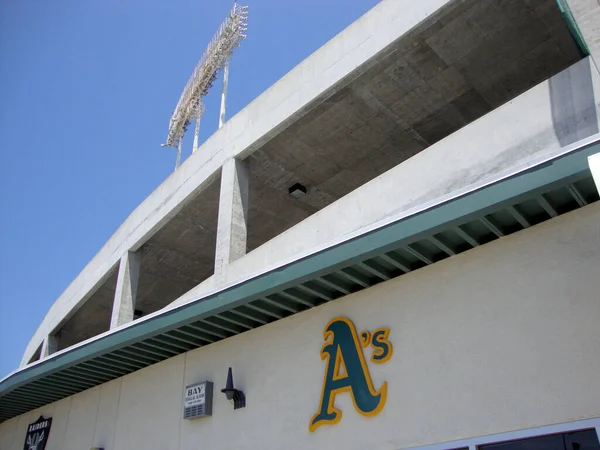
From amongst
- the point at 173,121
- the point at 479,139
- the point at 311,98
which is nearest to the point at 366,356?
the point at 479,139

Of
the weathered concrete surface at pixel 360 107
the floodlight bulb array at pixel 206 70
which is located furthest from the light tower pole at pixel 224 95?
the weathered concrete surface at pixel 360 107

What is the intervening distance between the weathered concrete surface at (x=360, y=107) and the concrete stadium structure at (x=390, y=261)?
0.15ft

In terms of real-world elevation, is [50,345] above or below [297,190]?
below

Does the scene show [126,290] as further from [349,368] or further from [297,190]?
[349,368]

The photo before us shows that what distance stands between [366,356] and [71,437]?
7.25m

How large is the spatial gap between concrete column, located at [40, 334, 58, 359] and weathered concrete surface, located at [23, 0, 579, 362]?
15.3 feet

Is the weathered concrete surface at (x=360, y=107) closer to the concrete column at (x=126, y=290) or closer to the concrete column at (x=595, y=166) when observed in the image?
the concrete column at (x=126, y=290)

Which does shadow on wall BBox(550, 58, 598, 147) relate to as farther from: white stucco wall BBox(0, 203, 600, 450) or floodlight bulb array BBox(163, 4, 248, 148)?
floodlight bulb array BBox(163, 4, 248, 148)

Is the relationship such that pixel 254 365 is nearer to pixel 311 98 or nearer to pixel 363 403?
pixel 363 403

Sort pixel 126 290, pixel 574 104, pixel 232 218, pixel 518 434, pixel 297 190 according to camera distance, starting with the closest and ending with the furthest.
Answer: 1. pixel 518 434
2. pixel 574 104
3. pixel 232 218
4. pixel 297 190
5. pixel 126 290

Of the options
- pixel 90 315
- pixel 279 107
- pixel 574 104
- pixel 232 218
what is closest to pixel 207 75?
pixel 90 315

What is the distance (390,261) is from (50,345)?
14099mm

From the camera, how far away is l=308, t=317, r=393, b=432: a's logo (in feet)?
22.1

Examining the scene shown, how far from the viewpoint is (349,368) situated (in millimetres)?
7051
